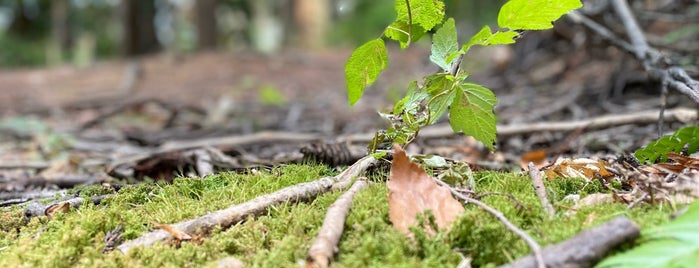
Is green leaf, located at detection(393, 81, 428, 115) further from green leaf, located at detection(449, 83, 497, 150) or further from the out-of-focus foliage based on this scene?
the out-of-focus foliage

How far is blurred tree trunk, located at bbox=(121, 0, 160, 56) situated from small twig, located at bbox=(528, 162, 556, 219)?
14088 mm

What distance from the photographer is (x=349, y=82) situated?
5.41 feet

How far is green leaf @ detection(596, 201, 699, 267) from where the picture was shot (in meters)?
1.01

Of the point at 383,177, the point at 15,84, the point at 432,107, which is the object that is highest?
the point at 432,107

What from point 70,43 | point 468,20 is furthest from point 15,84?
point 70,43

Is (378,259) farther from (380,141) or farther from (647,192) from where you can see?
(647,192)

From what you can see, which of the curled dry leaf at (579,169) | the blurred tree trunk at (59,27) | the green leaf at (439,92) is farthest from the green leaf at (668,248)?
the blurred tree trunk at (59,27)

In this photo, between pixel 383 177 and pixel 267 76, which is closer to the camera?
pixel 383 177

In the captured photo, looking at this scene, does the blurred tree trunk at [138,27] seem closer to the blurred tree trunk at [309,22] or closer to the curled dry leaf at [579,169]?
the blurred tree trunk at [309,22]

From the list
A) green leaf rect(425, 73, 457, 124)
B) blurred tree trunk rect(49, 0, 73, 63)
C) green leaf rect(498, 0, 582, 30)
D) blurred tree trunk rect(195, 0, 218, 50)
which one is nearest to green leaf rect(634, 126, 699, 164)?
green leaf rect(498, 0, 582, 30)

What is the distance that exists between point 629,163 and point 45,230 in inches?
63.1

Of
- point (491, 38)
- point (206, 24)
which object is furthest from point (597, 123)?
point (206, 24)

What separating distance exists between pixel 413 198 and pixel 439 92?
14.7 inches

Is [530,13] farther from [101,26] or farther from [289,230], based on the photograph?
[101,26]
